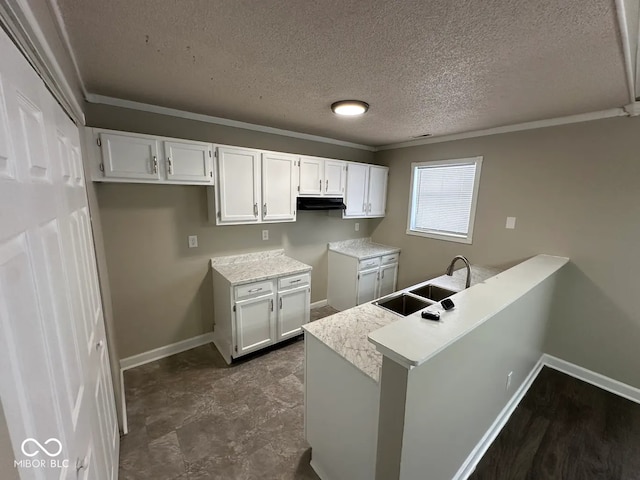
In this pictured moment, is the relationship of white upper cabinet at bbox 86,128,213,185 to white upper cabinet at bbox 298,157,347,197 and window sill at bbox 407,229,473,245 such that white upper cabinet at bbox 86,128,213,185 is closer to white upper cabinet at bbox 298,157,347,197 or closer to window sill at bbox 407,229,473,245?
white upper cabinet at bbox 298,157,347,197

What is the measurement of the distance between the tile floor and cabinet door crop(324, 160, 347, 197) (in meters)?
2.02

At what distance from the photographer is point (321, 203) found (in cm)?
332

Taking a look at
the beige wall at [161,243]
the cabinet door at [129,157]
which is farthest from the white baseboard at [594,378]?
the cabinet door at [129,157]

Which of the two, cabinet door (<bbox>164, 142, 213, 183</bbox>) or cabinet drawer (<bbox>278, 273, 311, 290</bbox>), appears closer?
cabinet door (<bbox>164, 142, 213, 183</bbox>)

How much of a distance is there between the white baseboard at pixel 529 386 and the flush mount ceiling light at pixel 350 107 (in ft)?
8.61

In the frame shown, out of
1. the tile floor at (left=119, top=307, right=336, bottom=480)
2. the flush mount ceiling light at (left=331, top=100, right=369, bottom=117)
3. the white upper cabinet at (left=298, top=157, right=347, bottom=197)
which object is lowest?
the tile floor at (left=119, top=307, right=336, bottom=480)

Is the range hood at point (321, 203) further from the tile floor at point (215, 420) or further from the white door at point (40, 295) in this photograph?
the white door at point (40, 295)

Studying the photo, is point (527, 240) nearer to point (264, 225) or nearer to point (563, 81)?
point (563, 81)

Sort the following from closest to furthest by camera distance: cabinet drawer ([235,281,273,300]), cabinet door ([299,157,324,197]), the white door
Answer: the white door < cabinet drawer ([235,281,273,300]) < cabinet door ([299,157,324,197])

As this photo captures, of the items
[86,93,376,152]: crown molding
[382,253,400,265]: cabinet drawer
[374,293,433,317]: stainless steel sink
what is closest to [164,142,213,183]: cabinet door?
[86,93,376,152]: crown molding

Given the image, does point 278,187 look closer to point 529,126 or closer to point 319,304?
point 319,304

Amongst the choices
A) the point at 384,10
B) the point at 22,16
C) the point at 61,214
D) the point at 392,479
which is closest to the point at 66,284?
the point at 61,214

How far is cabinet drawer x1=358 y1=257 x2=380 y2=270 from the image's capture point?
11.8 feet

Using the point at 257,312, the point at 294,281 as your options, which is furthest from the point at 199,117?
the point at 257,312
